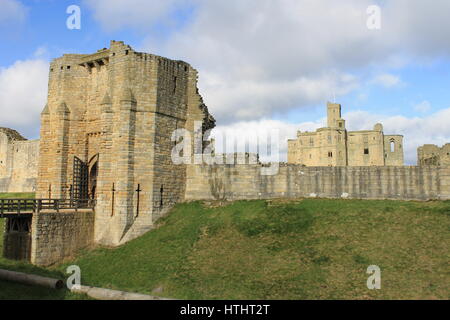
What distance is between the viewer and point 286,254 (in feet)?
51.6

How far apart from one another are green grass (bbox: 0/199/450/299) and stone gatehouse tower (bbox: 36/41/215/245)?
1.92 meters

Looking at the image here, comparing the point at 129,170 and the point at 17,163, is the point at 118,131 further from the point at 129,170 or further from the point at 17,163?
the point at 17,163

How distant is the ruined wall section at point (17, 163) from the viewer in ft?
133

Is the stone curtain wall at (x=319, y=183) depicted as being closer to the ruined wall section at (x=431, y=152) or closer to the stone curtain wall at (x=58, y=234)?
the stone curtain wall at (x=58, y=234)

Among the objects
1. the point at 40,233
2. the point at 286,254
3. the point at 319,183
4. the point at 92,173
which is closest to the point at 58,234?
the point at 40,233

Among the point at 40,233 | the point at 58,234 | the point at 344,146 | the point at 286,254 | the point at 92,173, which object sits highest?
the point at 344,146

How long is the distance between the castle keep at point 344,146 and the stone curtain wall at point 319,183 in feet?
167

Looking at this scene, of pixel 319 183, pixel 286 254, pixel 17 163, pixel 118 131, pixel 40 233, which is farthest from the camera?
pixel 17 163

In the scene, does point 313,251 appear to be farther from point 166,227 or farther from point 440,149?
point 440,149

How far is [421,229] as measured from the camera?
1620cm

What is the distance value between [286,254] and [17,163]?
35766 millimetres

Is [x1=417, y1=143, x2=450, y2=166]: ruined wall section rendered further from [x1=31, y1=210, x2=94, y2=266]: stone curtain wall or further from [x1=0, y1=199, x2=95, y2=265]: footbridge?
[x1=0, y1=199, x2=95, y2=265]: footbridge

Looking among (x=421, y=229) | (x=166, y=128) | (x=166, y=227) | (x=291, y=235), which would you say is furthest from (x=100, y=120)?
(x=421, y=229)
